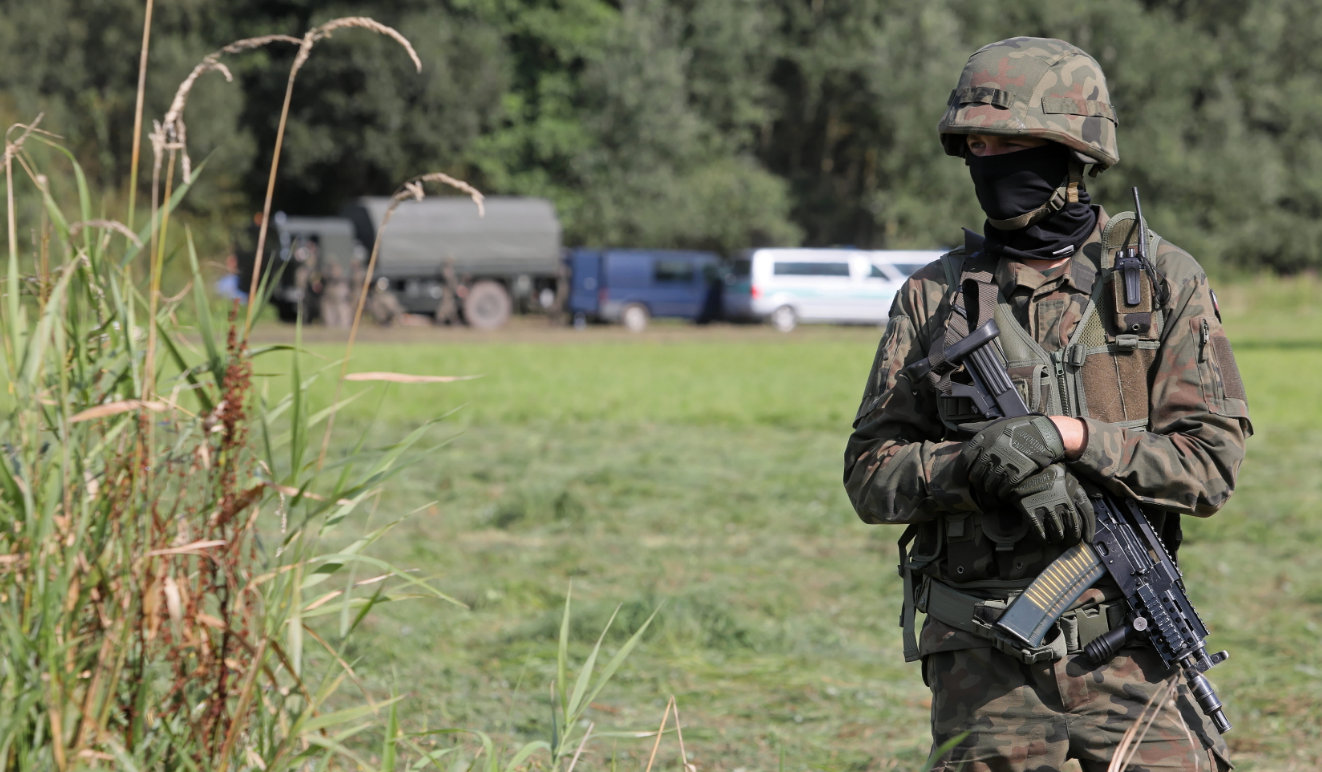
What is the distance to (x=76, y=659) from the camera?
7.35ft

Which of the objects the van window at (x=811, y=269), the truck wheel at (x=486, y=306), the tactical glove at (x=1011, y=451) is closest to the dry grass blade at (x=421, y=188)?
the tactical glove at (x=1011, y=451)

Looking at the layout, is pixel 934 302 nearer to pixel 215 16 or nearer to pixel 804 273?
pixel 804 273

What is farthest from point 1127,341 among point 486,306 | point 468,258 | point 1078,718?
point 468,258

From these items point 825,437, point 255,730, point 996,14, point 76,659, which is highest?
point 996,14

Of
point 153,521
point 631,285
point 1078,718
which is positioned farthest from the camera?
point 631,285

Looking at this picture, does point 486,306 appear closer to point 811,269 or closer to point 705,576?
point 811,269

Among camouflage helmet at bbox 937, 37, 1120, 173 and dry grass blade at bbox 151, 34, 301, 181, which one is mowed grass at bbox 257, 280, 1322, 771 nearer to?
dry grass blade at bbox 151, 34, 301, 181

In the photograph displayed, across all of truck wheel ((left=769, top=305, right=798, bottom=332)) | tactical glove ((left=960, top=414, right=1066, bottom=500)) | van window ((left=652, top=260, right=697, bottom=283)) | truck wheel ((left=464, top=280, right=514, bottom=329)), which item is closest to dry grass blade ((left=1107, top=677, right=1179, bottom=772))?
tactical glove ((left=960, top=414, right=1066, bottom=500))

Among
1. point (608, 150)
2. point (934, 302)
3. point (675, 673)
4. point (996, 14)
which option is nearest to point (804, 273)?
point (608, 150)

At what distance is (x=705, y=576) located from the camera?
7.53 metres

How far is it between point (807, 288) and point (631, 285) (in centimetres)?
360

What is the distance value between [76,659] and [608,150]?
3848cm

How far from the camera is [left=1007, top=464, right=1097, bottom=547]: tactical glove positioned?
2525 millimetres

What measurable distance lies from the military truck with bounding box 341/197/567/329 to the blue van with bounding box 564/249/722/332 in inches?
16.7
